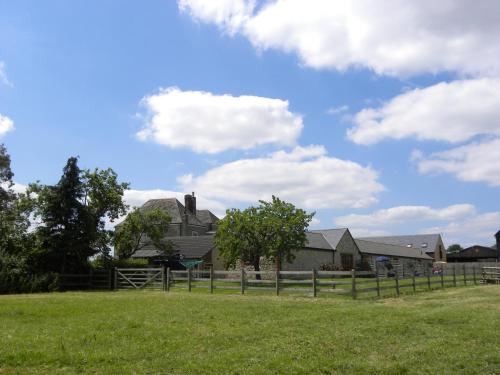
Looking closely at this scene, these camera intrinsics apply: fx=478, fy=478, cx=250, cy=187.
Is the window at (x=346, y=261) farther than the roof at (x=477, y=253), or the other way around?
the roof at (x=477, y=253)

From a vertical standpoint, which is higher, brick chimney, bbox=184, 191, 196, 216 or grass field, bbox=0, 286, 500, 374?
brick chimney, bbox=184, 191, 196, 216

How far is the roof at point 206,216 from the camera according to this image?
227ft

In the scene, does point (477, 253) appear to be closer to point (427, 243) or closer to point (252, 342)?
point (427, 243)

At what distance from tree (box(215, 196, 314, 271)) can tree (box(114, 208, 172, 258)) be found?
7.50 m

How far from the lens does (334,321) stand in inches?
456

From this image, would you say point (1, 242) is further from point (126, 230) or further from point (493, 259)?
point (493, 259)

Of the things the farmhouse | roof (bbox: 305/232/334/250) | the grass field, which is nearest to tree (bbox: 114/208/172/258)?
roof (bbox: 305/232/334/250)

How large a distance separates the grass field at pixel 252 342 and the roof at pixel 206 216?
182 ft

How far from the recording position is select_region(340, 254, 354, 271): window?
50.2 metres

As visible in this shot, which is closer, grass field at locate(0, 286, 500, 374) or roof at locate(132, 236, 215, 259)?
grass field at locate(0, 286, 500, 374)

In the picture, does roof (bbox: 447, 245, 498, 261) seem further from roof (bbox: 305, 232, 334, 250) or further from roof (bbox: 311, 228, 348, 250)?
roof (bbox: 305, 232, 334, 250)

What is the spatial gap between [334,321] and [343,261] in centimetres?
3980

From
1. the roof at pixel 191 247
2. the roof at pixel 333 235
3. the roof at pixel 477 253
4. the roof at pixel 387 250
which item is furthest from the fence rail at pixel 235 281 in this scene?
the roof at pixel 477 253

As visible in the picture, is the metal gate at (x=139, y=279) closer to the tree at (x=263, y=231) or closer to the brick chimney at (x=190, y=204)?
the tree at (x=263, y=231)
